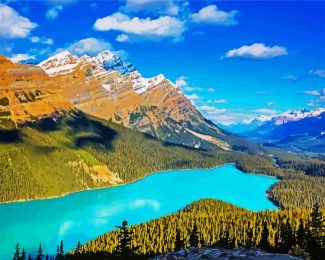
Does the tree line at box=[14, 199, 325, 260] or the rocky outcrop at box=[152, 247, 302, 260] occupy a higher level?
the tree line at box=[14, 199, 325, 260]

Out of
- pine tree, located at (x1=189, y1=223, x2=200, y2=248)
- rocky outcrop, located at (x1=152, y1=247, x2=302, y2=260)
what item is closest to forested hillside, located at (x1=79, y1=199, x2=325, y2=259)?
pine tree, located at (x1=189, y1=223, x2=200, y2=248)

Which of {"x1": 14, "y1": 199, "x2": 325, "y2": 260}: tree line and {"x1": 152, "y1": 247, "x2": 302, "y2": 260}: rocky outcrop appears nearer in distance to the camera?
{"x1": 152, "y1": 247, "x2": 302, "y2": 260}: rocky outcrop

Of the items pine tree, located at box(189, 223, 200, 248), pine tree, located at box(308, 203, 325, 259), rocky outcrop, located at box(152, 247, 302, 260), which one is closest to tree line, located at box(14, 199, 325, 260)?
pine tree, located at box(189, 223, 200, 248)

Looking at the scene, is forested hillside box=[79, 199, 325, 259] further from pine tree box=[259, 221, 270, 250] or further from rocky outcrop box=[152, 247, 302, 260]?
rocky outcrop box=[152, 247, 302, 260]

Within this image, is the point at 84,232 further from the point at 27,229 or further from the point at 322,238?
the point at 322,238

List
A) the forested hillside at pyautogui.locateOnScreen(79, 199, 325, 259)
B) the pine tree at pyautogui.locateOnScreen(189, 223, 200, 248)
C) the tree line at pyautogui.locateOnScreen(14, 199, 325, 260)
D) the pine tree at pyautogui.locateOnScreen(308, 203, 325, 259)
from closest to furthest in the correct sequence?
the pine tree at pyautogui.locateOnScreen(308, 203, 325, 259), the tree line at pyautogui.locateOnScreen(14, 199, 325, 260), the forested hillside at pyautogui.locateOnScreen(79, 199, 325, 259), the pine tree at pyautogui.locateOnScreen(189, 223, 200, 248)

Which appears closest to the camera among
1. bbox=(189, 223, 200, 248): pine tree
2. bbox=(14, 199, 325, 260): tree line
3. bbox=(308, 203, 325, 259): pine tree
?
bbox=(308, 203, 325, 259): pine tree

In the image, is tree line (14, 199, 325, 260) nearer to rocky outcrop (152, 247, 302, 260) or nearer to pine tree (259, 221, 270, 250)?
pine tree (259, 221, 270, 250)

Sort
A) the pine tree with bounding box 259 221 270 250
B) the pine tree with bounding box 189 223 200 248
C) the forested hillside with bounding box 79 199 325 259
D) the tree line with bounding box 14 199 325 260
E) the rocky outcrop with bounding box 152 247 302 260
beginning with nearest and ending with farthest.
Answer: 1. the rocky outcrop with bounding box 152 247 302 260
2. the tree line with bounding box 14 199 325 260
3. the forested hillside with bounding box 79 199 325 259
4. the pine tree with bounding box 259 221 270 250
5. the pine tree with bounding box 189 223 200 248

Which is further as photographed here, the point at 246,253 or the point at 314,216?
the point at 314,216

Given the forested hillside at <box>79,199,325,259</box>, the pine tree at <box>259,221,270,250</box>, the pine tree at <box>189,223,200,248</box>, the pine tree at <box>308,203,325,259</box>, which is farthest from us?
the pine tree at <box>189,223,200,248</box>

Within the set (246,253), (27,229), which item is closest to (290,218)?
(27,229)
